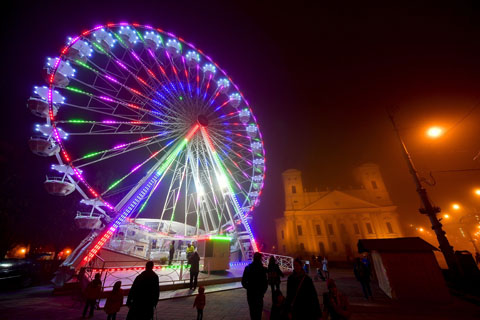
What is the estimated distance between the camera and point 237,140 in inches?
876

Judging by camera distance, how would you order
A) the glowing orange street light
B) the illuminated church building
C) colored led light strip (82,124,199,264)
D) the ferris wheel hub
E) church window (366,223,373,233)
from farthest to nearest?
church window (366,223,373,233)
the illuminated church building
the ferris wheel hub
colored led light strip (82,124,199,264)
the glowing orange street light

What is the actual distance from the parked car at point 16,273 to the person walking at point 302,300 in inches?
697

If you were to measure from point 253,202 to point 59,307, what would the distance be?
17.8 m

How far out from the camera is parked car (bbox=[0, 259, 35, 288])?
1221cm

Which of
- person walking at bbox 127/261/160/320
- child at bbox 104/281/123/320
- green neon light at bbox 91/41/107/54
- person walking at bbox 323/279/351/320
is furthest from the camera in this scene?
green neon light at bbox 91/41/107/54

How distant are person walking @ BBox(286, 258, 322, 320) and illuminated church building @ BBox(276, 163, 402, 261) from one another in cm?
4646

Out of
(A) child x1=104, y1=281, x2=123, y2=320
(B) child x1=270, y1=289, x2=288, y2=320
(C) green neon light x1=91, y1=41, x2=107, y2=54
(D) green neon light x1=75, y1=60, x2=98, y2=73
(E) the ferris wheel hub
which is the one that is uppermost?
(C) green neon light x1=91, y1=41, x2=107, y2=54

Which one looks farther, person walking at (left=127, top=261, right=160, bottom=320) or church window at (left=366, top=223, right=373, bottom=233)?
church window at (left=366, top=223, right=373, bottom=233)

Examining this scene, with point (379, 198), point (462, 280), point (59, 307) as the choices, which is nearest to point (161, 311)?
point (59, 307)

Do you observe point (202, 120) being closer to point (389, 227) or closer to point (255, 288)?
point (255, 288)

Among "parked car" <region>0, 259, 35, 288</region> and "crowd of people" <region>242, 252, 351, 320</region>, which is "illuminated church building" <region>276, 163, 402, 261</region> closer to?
"parked car" <region>0, 259, 35, 288</region>

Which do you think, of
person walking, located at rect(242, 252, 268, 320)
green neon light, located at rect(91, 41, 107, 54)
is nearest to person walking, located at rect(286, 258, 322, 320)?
person walking, located at rect(242, 252, 268, 320)

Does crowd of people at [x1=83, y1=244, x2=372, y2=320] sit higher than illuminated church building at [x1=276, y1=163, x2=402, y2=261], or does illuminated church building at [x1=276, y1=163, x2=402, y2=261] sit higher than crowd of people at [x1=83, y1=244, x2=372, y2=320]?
illuminated church building at [x1=276, y1=163, x2=402, y2=261]

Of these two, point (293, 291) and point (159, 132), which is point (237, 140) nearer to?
point (159, 132)
